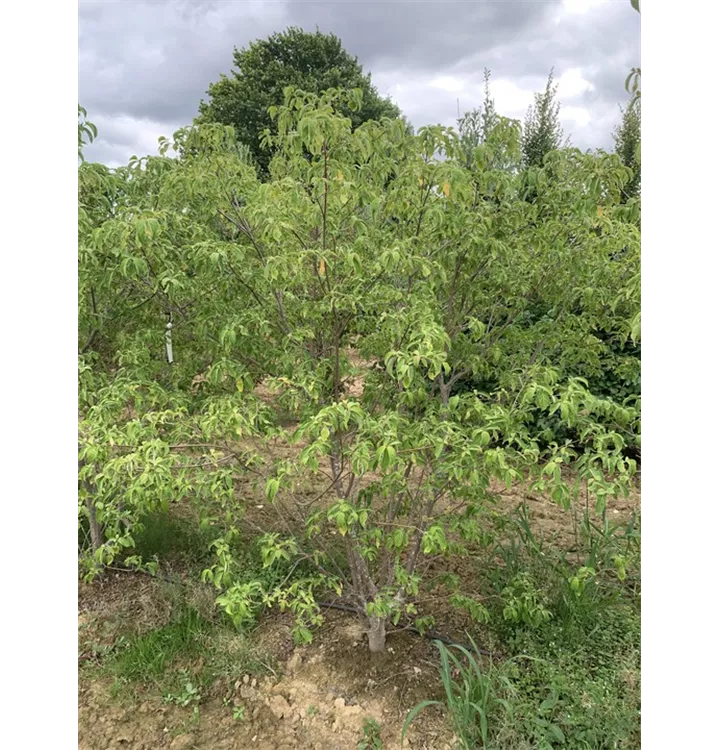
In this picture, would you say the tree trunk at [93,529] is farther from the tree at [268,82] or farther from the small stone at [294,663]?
the tree at [268,82]

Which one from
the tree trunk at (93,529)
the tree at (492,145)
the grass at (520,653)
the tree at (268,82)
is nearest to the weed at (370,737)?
the grass at (520,653)

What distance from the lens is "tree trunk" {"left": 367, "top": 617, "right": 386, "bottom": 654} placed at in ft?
7.61

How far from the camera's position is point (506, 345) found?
8.04 feet

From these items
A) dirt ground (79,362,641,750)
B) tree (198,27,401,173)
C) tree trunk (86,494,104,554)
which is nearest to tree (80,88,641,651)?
dirt ground (79,362,641,750)

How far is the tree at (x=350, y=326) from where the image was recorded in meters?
1.71

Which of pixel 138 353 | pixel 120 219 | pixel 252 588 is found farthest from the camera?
pixel 138 353

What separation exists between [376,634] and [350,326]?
4.91 ft

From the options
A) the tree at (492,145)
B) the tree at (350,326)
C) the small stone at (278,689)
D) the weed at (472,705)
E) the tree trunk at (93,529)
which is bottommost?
the small stone at (278,689)

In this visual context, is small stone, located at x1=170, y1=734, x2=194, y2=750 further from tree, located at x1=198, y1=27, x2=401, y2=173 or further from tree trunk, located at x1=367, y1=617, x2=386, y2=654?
tree, located at x1=198, y1=27, x2=401, y2=173

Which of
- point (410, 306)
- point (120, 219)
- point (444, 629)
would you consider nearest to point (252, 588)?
point (444, 629)

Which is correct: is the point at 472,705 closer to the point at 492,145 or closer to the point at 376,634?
the point at 376,634
